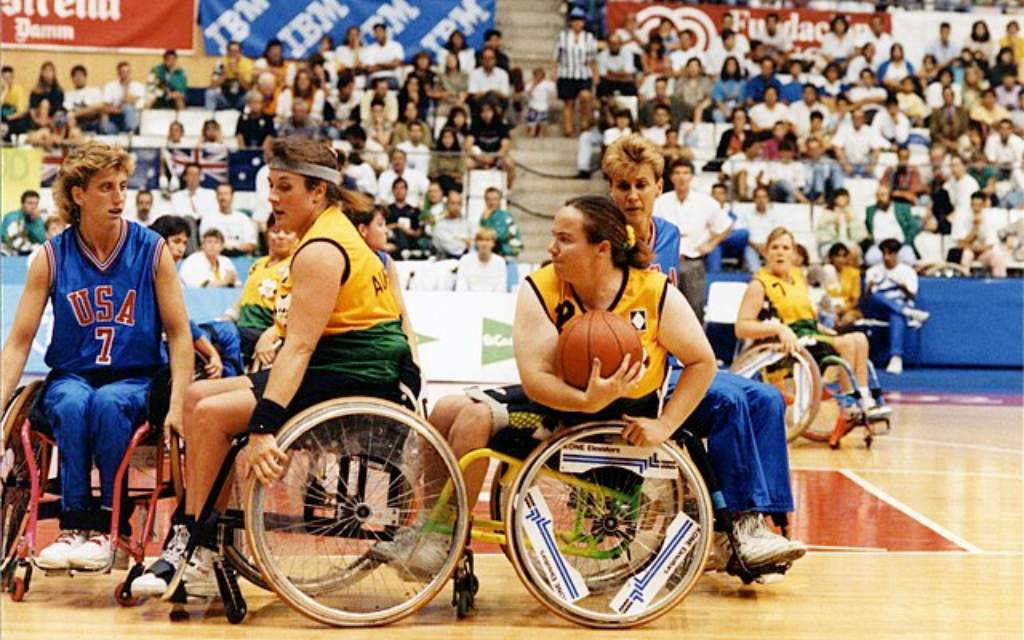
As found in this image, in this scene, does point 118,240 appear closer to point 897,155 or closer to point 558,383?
point 558,383

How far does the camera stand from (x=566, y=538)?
4582mm

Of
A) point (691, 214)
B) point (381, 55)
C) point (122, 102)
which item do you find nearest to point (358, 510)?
point (691, 214)

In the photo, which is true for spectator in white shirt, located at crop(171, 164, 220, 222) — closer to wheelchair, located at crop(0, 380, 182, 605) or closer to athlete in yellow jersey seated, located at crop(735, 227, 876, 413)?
athlete in yellow jersey seated, located at crop(735, 227, 876, 413)

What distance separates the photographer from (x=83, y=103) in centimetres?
1636

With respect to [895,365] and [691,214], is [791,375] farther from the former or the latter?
[895,365]

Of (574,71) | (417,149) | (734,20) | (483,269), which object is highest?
(734,20)

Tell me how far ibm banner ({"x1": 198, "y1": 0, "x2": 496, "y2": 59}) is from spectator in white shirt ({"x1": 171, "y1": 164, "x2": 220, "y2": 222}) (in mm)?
3658

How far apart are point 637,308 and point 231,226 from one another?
9.44 meters

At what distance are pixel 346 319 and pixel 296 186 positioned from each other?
422mm

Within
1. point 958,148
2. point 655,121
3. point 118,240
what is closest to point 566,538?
point 118,240

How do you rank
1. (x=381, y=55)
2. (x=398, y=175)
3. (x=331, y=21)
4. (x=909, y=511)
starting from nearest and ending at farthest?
1. (x=909, y=511)
2. (x=398, y=175)
3. (x=381, y=55)
4. (x=331, y=21)

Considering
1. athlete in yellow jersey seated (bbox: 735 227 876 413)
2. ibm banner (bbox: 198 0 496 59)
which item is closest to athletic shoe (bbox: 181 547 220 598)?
athlete in yellow jersey seated (bbox: 735 227 876 413)

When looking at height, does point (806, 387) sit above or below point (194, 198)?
below

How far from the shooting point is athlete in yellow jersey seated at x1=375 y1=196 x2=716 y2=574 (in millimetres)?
4520
